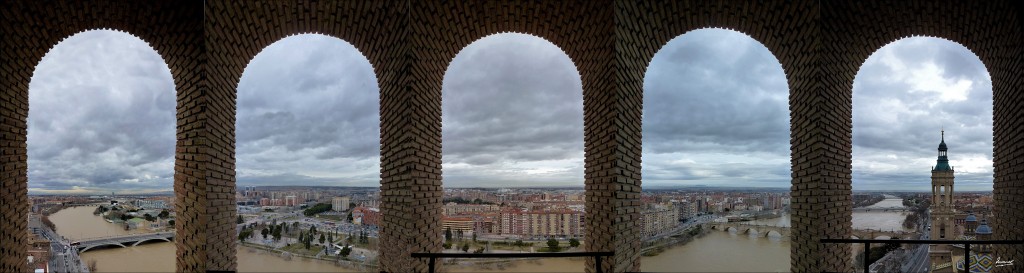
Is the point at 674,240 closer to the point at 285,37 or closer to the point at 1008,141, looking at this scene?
the point at 1008,141

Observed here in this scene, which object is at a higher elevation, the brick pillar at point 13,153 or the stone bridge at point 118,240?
the brick pillar at point 13,153

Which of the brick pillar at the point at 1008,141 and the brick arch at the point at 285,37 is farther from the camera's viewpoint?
the brick pillar at the point at 1008,141

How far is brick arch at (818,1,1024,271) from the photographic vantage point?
17.9 feet

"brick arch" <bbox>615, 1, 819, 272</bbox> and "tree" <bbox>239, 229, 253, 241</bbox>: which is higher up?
"brick arch" <bbox>615, 1, 819, 272</bbox>

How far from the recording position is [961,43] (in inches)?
229

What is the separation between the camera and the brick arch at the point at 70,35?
519 cm

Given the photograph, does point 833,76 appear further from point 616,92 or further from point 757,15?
point 616,92

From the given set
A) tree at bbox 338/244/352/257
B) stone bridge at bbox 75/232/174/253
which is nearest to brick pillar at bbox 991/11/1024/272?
tree at bbox 338/244/352/257

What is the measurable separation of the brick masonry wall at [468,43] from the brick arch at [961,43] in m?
0.02

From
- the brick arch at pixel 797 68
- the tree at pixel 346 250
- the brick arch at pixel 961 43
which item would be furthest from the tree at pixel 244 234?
the brick arch at pixel 961 43

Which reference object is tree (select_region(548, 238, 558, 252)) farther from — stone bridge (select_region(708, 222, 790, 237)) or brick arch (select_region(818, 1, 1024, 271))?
brick arch (select_region(818, 1, 1024, 271))

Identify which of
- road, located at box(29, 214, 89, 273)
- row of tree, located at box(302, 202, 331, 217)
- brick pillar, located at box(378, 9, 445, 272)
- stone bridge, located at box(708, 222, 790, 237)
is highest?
brick pillar, located at box(378, 9, 445, 272)

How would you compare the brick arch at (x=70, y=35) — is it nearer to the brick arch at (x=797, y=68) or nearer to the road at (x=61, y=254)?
the road at (x=61, y=254)

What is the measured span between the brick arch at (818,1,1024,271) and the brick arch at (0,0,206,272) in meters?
6.66
